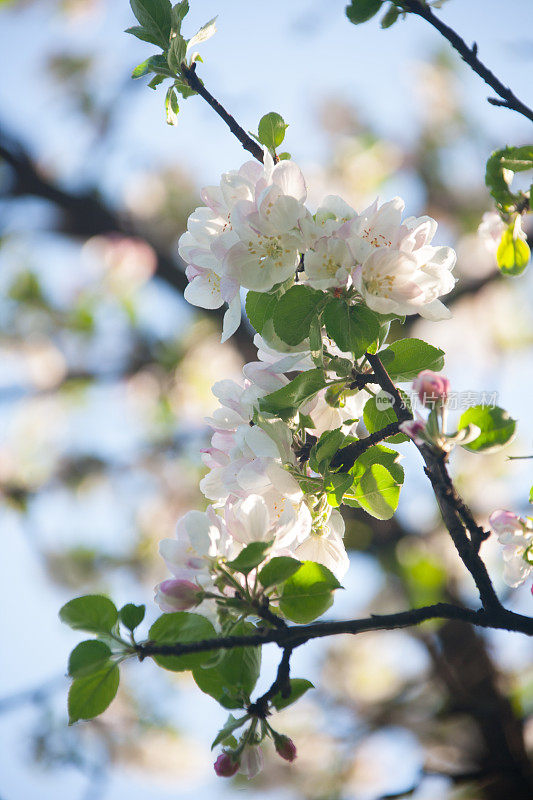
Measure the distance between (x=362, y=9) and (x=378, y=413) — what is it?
0.41m

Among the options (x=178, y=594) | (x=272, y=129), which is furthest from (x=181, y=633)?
(x=272, y=129)

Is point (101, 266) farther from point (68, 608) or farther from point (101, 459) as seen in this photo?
point (68, 608)

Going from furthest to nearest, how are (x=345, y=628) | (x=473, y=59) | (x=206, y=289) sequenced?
(x=206, y=289) < (x=473, y=59) < (x=345, y=628)

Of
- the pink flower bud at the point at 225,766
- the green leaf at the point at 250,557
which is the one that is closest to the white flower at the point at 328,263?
the green leaf at the point at 250,557

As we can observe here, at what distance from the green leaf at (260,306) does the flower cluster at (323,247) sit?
0.02 meters

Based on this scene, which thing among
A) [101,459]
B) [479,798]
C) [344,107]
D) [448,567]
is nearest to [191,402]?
[101,459]

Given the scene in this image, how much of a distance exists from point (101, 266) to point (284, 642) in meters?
2.98

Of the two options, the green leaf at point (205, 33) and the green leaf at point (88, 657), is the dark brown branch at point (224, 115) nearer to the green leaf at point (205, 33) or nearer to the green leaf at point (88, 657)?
the green leaf at point (205, 33)

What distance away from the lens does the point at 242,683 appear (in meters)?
0.53

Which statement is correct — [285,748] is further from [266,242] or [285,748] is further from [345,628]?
[266,242]

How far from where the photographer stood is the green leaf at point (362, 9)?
2.06 ft

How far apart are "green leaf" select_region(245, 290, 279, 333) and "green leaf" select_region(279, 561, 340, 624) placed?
0.23m

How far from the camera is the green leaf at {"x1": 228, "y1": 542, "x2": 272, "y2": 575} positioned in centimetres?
52

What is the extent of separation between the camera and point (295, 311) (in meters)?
0.56
